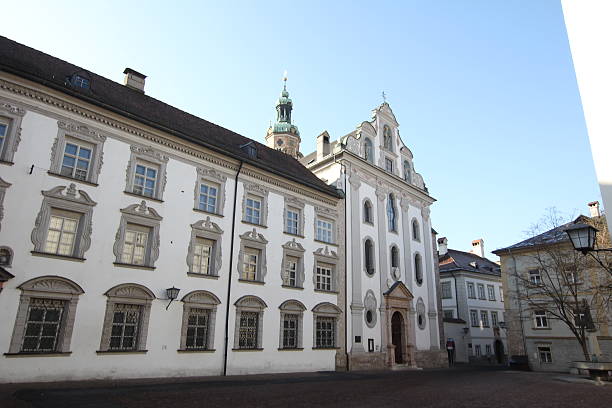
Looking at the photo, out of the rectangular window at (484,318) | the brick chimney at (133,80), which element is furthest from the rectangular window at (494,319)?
the brick chimney at (133,80)

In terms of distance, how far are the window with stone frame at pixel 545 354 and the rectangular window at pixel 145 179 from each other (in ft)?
99.0

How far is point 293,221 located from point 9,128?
14.4m

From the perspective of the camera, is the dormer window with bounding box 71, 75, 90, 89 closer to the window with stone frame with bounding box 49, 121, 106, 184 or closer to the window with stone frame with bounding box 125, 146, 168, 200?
the window with stone frame with bounding box 49, 121, 106, 184

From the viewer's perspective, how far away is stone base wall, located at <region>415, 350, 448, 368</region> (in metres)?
30.0

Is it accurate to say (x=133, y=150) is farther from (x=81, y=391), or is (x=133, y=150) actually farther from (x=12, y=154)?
(x=81, y=391)

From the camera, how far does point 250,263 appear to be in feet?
71.4

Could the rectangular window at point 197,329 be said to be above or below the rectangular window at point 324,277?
below

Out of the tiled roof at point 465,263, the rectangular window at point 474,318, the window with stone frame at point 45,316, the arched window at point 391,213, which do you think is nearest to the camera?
the window with stone frame at point 45,316

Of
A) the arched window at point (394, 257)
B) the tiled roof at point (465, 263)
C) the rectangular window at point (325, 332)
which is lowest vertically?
the rectangular window at point (325, 332)

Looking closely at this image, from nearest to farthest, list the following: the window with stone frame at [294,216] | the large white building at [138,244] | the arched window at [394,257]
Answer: the large white building at [138,244], the window with stone frame at [294,216], the arched window at [394,257]

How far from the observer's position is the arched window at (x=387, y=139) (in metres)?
34.2

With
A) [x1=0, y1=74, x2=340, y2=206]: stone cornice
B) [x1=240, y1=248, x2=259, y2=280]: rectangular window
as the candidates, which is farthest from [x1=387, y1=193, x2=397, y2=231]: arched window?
[x1=240, y1=248, x2=259, y2=280]: rectangular window

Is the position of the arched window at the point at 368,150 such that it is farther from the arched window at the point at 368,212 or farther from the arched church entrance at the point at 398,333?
the arched church entrance at the point at 398,333

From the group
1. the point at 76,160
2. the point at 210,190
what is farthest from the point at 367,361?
the point at 76,160
